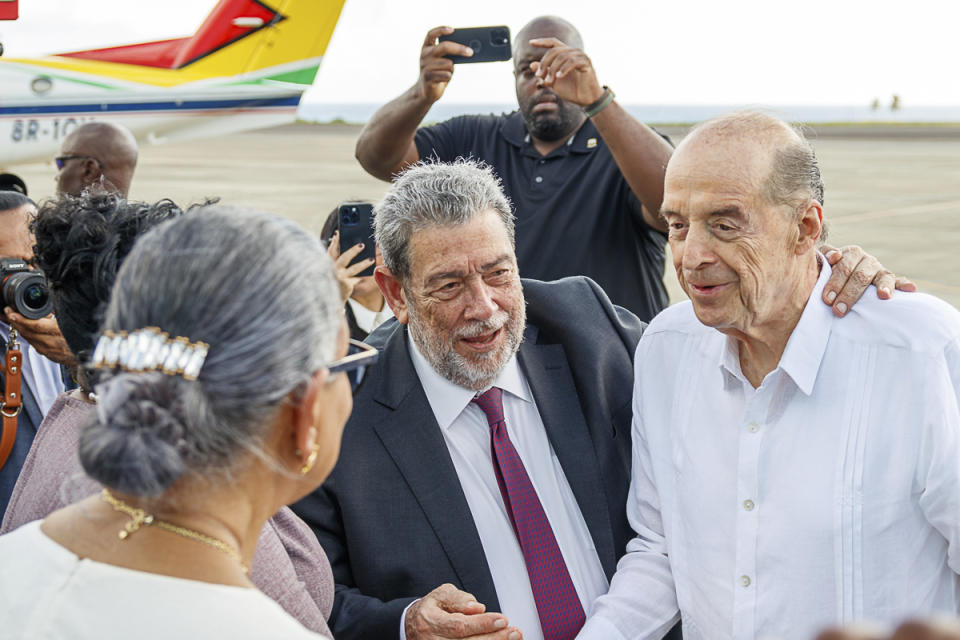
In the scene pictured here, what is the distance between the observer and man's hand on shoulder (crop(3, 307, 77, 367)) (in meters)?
2.25

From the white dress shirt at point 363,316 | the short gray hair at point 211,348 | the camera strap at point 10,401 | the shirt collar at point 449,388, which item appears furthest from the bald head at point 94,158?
the short gray hair at point 211,348

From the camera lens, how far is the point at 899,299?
78.0 inches

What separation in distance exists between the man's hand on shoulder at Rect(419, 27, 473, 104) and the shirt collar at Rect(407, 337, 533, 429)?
1559mm

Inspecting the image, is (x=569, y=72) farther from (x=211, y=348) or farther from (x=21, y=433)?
(x=211, y=348)

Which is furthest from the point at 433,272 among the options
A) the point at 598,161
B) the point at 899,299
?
the point at 598,161

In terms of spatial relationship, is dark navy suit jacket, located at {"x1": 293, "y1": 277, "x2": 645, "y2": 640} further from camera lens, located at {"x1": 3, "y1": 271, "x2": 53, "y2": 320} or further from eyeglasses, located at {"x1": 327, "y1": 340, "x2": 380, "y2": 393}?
eyeglasses, located at {"x1": 327, "y1": 340, "x2": 380, "y2": 393}

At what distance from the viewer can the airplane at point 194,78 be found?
12.5 meters

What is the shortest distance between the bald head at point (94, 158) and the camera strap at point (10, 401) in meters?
2.55

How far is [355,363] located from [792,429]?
1096 millimetres

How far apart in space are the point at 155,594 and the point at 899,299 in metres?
1.60

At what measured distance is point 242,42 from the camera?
14.2 m

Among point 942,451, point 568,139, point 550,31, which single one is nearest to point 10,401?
point 942,451

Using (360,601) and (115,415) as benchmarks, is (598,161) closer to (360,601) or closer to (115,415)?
(360,601)

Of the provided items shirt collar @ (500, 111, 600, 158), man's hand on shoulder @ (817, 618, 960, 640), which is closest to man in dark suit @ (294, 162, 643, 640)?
shirt collar @ (500, 111, 600, 158)
